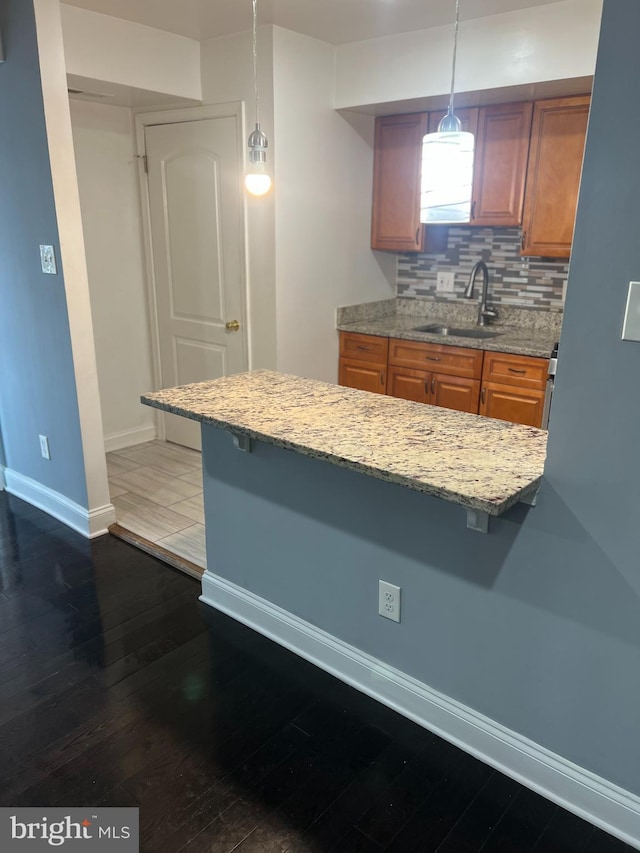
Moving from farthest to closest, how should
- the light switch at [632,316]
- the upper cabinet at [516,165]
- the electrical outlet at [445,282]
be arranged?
the electrical outlet at [445,282], the upper cabinet at [516,165], the light switch at [632,316]

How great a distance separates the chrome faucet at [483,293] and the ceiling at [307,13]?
135 centimetres

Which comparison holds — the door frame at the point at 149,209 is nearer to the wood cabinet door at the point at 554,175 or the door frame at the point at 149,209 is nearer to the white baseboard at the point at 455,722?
the wood cabinet door at the point at 554,175

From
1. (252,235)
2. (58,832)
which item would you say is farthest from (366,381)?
(58,832)

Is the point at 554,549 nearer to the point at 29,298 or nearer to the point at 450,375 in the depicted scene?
the point at 450,375

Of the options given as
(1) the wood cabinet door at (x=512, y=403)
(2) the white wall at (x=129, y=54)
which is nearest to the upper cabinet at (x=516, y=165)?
(1) the wood cabinet door at (x=512, y=403)

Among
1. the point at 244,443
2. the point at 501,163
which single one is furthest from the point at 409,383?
the point at 244,443

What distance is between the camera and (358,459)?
157 cm

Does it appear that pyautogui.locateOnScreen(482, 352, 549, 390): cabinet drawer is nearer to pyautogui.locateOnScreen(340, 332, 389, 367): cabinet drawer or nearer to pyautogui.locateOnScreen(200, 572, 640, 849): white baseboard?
pyautogui.locateOnScreen(340, 332, 389, 367): cabinet drawer

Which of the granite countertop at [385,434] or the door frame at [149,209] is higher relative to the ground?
the door frame at [149,209]

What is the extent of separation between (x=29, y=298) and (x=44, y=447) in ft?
2.49

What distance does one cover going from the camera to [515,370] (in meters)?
3.38

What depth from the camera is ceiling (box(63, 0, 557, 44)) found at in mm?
2779

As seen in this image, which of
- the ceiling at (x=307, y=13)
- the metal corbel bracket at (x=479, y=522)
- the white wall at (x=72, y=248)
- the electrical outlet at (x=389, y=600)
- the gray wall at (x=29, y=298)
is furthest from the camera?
the ceiling at (x=307, y=13)

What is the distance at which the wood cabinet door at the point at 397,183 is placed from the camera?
3.76m
